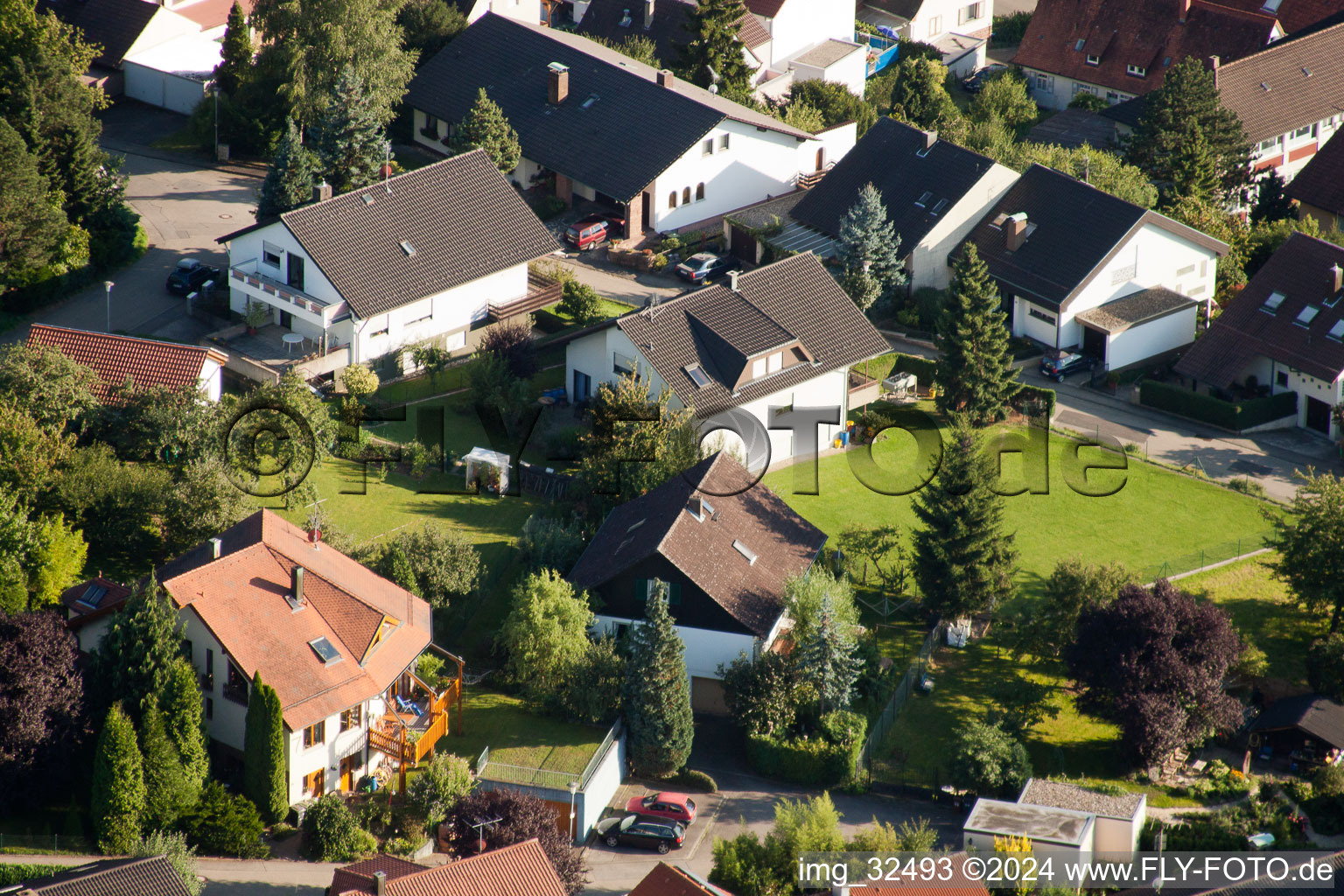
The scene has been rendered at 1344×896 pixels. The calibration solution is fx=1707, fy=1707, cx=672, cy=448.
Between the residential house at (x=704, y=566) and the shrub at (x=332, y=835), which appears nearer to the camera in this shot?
the shrub at (x=332, y=835)

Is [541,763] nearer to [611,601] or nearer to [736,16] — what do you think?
[611,601]

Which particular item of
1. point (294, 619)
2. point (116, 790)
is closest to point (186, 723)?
point (116, 790)

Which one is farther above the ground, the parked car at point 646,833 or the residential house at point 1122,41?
the residential house at point 1122,41

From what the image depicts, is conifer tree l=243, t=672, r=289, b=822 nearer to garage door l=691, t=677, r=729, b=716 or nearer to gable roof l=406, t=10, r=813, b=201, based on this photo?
garage door l=691, t=677, r=729, b=716

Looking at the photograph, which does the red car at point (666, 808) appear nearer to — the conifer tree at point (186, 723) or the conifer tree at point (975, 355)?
the conifer tree at point (186, 723)

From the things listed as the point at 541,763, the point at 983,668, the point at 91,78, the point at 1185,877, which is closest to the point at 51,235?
the point at 91,78

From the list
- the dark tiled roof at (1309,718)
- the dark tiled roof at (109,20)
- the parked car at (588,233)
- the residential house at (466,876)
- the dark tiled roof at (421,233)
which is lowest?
the dark tiled roof at (1309,718)

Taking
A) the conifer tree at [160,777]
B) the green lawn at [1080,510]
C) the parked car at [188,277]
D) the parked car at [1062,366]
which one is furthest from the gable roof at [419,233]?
the conifer tree at [160,777]
